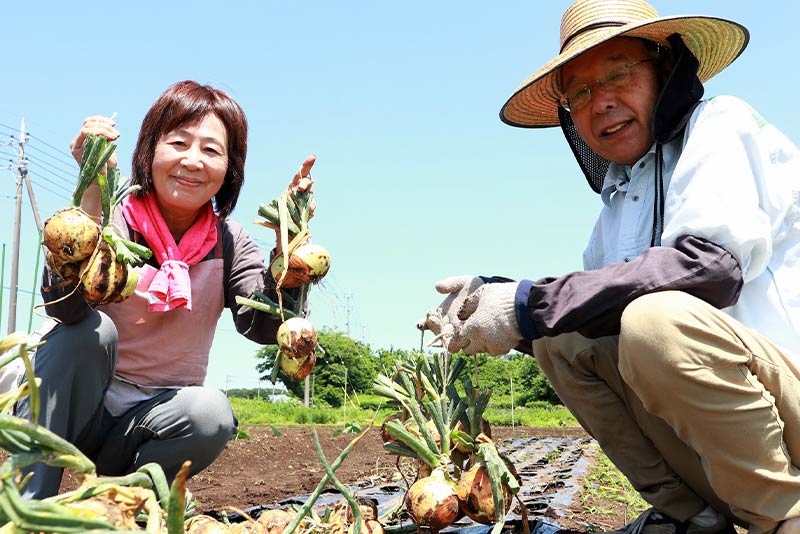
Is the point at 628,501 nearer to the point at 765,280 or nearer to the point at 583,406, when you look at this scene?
the point at 583,406

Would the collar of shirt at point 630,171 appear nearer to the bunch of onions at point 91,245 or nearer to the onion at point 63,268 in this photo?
the bunch of onions at point 91,245

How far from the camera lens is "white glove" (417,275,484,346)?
2232mm

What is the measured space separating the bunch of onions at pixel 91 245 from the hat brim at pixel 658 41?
4.80 ft

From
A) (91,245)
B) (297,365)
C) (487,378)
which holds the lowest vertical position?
(487,378)

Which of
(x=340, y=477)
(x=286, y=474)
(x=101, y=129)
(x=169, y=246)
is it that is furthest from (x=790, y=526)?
(x=286, y=474)

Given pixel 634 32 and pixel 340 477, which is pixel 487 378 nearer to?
pixel 340 477

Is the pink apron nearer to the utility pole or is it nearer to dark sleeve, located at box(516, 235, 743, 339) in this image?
dark sleeve, located at box(516, 235, 743, 339)

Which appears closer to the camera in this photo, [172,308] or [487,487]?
[487,487]

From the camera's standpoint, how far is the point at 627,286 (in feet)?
6.26

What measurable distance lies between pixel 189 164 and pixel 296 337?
711 millimetres

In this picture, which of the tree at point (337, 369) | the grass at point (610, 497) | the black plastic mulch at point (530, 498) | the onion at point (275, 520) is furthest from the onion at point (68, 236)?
the tree at point (337, 369)

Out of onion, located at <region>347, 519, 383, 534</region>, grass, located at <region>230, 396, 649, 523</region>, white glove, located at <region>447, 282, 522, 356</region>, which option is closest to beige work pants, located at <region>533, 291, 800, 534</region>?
white glove, located at <region>447, 282, 522, 356</region>

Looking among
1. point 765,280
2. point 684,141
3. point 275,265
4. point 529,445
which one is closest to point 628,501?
point 765,280

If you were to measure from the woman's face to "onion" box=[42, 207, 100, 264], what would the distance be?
17.9 inches
